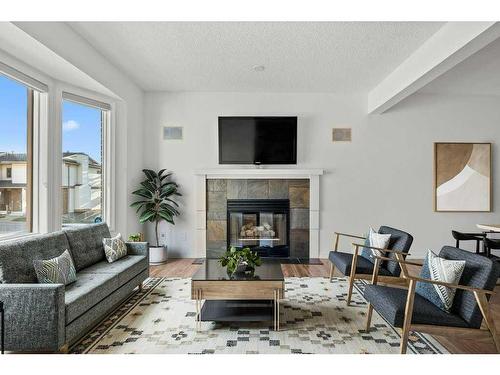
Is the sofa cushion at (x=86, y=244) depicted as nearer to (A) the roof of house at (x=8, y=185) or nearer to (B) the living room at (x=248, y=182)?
(B) the living room at (x=248, y=182)

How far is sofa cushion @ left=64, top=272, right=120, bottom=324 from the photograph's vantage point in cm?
236

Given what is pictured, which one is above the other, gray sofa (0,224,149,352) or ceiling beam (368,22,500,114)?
ceiling beam (368,22,500,114)

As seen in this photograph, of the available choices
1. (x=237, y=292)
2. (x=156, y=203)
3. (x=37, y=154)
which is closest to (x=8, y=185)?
(x=37, y=154)

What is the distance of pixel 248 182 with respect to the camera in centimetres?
562

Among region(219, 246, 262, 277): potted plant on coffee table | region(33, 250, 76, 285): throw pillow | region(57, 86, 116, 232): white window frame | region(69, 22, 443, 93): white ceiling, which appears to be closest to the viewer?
region(33, 250, 76, 285): throw pillow

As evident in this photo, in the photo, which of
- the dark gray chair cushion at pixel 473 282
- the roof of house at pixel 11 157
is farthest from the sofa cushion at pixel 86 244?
the dark gray chair cushion at pixel 473 282

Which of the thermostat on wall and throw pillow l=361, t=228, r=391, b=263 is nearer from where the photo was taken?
throw pillow l=361, t=228, r=391, b=263

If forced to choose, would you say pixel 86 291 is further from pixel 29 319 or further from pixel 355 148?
pixel 355 148

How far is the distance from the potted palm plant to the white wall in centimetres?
23

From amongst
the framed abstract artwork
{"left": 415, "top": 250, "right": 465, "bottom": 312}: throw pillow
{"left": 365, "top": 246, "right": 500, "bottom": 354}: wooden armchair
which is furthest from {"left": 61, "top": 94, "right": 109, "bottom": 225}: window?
the framed abstract artwork

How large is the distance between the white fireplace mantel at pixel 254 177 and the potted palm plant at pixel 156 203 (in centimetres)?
40

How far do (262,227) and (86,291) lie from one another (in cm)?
346

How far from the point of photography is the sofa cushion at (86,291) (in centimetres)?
236

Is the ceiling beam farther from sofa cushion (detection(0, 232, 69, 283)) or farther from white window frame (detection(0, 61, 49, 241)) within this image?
white window frame (detection(0, 61, 49, 241))
